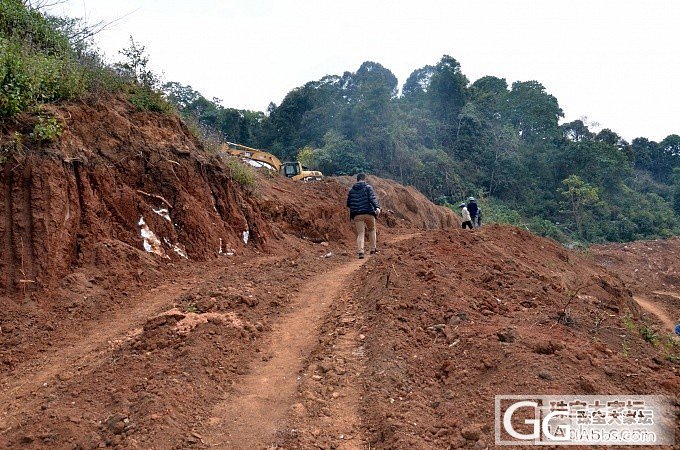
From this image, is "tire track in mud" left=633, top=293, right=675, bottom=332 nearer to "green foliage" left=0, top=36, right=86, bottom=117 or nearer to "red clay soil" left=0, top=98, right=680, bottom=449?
"red clay soil" left=0, top=98, right=680, bottom=449

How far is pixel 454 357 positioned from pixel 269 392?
5.75 feet

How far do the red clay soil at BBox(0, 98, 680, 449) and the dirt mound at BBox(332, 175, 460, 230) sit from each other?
13.9 metres

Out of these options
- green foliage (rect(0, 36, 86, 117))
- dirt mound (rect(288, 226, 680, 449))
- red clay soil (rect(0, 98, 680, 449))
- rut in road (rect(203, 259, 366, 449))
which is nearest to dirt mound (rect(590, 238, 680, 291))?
red clay soil (rect(0, 98, 680, 449))

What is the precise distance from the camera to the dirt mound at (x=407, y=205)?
2462cm

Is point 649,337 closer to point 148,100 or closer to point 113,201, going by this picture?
point 113,201

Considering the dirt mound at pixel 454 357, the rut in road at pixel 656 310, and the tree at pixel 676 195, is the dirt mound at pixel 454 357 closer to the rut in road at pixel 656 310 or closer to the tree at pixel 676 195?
the rut in road at pixel 656 310

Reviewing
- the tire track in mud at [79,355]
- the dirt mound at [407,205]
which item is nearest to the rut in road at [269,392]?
the tire track in mud at [79,355]

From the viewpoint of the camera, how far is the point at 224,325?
5.74 metres

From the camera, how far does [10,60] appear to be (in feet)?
24.5

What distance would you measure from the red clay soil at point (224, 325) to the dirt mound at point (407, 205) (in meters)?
13.9

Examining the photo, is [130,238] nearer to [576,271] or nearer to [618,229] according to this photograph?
[576,271]

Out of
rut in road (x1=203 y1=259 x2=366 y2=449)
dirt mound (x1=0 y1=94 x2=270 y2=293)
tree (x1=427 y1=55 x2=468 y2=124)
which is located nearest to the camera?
rut in road (x1=203 y1=259 x2=366 y2=449)

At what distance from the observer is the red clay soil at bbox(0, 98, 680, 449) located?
3910mm

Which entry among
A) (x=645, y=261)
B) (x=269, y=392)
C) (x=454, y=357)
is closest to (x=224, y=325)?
(x=269, y=392)
